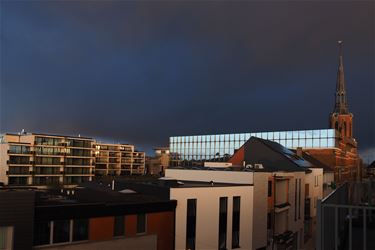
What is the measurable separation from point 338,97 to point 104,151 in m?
97.2

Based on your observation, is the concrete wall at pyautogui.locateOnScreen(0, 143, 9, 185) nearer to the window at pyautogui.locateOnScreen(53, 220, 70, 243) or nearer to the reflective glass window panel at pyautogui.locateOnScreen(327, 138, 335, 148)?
the reflective glass window panel at pyautogui.locateOnScreen(327, 138, 335, 148)

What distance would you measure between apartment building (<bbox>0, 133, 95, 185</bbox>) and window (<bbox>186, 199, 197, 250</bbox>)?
107m

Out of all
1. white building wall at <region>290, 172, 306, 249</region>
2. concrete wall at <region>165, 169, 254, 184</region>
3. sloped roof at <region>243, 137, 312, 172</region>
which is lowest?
white building wall at <region>290, 172, 306, 249</region>

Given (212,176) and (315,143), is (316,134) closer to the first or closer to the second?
(315,143)

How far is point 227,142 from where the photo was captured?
133 meters

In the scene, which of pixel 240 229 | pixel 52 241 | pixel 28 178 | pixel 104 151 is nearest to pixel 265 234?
pixel 240 229

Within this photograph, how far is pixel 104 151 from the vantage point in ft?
612

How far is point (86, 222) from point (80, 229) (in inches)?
22.5

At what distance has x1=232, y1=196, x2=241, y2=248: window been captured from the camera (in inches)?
1549

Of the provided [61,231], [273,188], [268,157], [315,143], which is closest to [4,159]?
[315,143]

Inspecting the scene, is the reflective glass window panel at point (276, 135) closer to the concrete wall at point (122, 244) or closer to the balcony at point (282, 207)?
the balcony at point (282, 207)

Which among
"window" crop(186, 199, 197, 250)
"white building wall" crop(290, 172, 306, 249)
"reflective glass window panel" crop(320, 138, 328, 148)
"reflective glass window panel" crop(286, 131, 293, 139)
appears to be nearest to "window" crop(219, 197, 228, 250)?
"window" crop(186, 199, 197, 250)

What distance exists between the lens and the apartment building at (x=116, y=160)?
185 meters

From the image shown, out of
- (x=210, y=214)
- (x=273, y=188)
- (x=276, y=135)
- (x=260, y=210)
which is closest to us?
(x=210, y=214)
